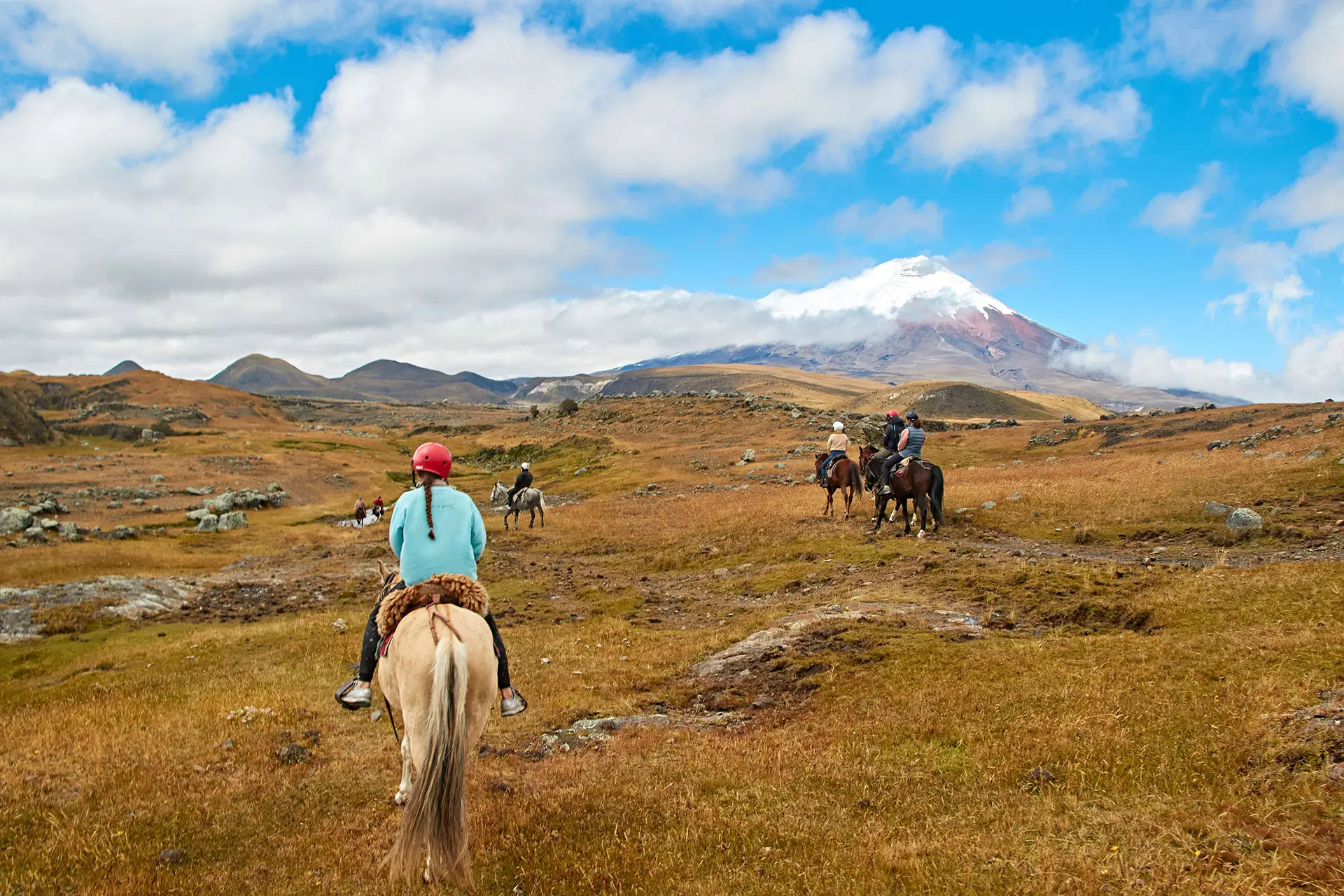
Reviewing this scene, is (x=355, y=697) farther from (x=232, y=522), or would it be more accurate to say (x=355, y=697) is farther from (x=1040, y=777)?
(x=232, y=522)

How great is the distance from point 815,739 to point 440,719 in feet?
16.3

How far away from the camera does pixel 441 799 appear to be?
6.68m

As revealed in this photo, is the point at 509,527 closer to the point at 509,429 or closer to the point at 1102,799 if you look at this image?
Result: the point at 1102,799

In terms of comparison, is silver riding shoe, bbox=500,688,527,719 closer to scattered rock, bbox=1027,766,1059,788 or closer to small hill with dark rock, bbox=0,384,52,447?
scattered rock, bbox=1027,766,1059,788

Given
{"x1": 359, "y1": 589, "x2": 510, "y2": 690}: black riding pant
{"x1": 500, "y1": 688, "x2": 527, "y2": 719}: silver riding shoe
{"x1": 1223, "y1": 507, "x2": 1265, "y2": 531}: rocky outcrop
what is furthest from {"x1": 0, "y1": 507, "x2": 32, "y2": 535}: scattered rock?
{"x1": 1223, "y1": 507, "x2": 1265, "y2": 531}: rocky outcrop

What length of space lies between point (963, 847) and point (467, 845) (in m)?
4.65

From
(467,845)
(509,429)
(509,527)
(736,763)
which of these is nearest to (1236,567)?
(736,763)

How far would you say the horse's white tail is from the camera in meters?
6.61

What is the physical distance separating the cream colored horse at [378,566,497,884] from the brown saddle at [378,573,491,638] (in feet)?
0.67

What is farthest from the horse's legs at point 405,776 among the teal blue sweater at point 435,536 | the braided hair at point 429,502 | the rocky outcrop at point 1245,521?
the rocky outcrop at point 1245,521

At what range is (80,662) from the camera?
1705cm

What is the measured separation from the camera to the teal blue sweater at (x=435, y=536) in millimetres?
8312

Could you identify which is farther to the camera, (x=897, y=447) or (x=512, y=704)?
(x=897, y=447)

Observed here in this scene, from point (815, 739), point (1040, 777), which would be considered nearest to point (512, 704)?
point (815, 739)
